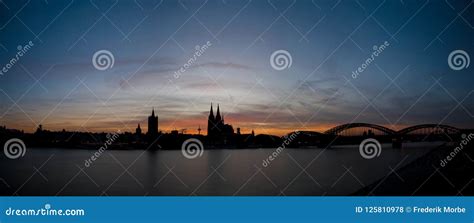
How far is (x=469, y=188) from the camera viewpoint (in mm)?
5477

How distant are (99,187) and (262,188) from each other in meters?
8.28

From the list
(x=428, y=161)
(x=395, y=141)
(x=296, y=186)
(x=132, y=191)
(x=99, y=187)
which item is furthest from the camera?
(x=395, y=141)

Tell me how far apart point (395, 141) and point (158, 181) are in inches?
633

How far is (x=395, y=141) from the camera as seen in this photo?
2756cm

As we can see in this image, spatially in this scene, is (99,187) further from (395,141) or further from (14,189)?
(395,141)
